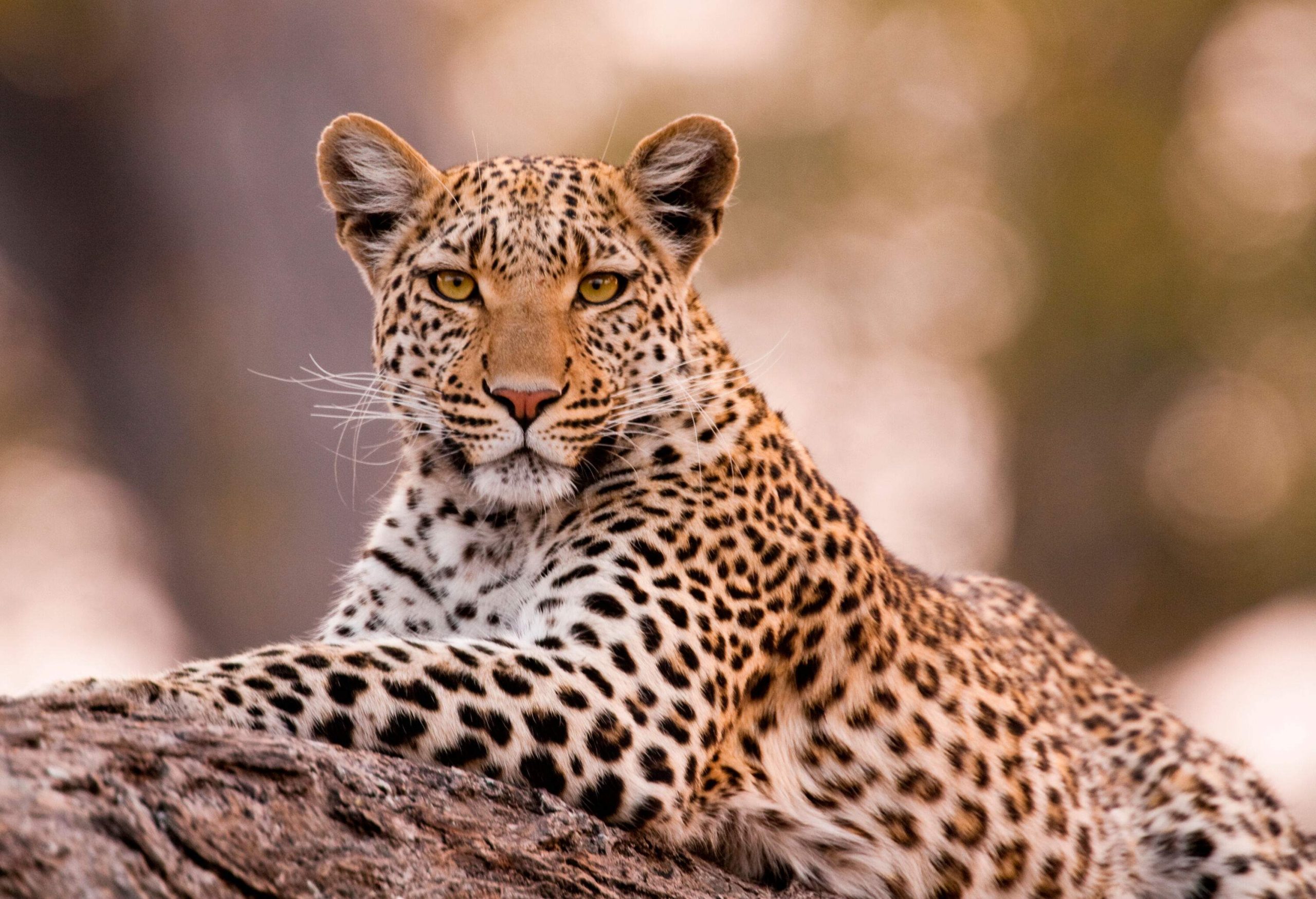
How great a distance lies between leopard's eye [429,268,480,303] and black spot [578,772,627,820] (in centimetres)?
222

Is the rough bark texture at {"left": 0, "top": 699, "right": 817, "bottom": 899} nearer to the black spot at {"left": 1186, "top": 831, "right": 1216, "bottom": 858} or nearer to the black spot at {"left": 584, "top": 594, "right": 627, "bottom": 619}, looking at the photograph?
the black spot at {"left": 584, "top": 594, "right": 627, "bottom": 619}

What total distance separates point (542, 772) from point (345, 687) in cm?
72

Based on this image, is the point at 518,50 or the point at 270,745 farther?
the point at 518,50

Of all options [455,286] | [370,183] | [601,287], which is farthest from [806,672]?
[370,183]

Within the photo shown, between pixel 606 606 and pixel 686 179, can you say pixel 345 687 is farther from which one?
pixel 686 179

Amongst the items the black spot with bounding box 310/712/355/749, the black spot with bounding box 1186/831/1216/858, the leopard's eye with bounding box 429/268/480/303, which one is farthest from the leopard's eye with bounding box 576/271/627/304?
the black spot with bounding box 1186/831/1216/858

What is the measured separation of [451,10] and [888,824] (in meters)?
19.4

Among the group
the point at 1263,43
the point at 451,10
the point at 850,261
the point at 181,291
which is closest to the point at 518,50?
the point at 451,10

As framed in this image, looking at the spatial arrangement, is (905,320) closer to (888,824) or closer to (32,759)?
(888,824)

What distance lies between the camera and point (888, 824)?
6457 millimetres

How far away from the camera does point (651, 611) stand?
5.85 metres

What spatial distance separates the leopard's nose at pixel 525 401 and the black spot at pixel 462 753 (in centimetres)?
145

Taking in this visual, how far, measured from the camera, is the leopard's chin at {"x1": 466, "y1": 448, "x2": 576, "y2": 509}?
20.4 feet

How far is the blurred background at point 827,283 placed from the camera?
56.9ft
